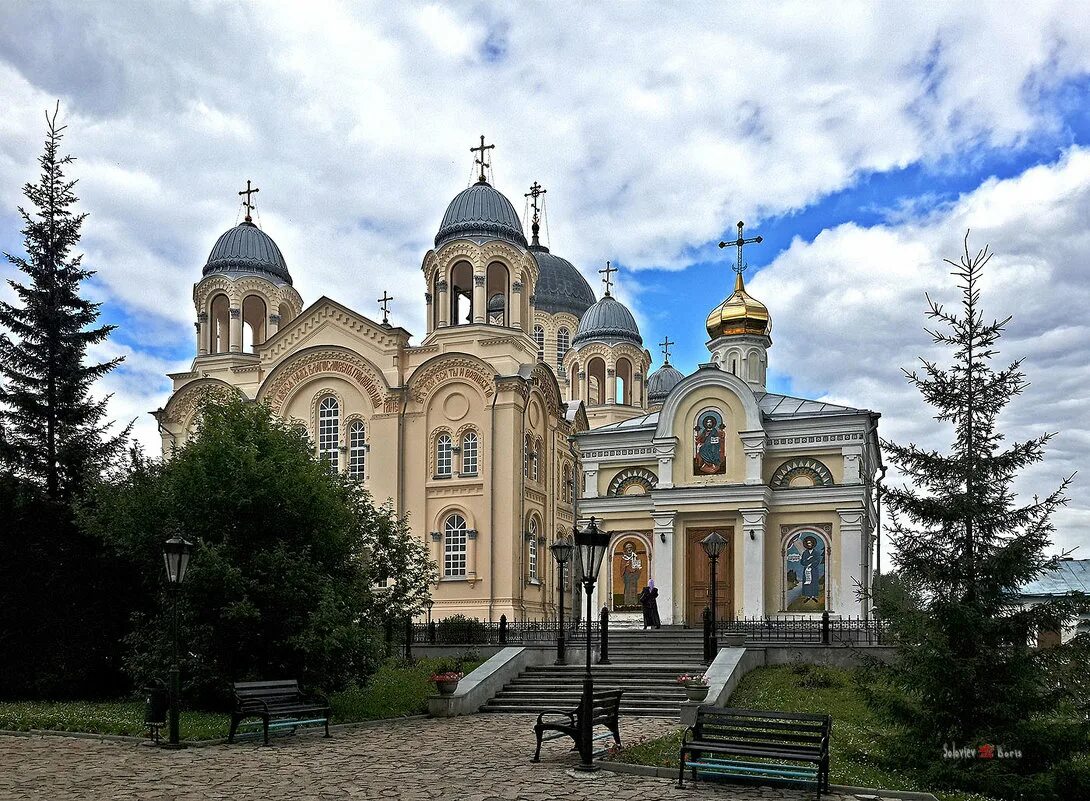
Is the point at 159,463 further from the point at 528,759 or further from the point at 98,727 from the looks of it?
the point at 528,759

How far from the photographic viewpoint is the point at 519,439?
3441 cm

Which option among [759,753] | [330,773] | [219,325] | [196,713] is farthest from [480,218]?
[759,753]

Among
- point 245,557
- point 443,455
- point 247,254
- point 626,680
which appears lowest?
point 626,680

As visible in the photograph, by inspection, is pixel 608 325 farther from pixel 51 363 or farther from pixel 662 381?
pixel 51 363

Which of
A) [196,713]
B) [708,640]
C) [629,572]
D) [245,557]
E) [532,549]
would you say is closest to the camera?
[196,713]

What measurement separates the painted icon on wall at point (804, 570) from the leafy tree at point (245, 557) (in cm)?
1174

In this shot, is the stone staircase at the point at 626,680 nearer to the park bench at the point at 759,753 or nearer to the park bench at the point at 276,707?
the park bench at the point at 276,707

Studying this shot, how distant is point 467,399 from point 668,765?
22.7 meters

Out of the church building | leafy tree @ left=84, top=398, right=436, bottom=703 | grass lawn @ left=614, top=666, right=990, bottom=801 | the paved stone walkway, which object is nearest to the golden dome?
the church building

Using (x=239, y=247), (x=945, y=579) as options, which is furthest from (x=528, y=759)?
(x=239, y=247)

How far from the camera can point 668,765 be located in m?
13.0

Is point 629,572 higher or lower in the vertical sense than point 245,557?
lower

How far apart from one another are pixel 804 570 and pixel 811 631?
4062 millimetres

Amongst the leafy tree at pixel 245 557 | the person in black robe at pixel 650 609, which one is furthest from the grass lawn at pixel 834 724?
the leafy tree at pixel 245 557
